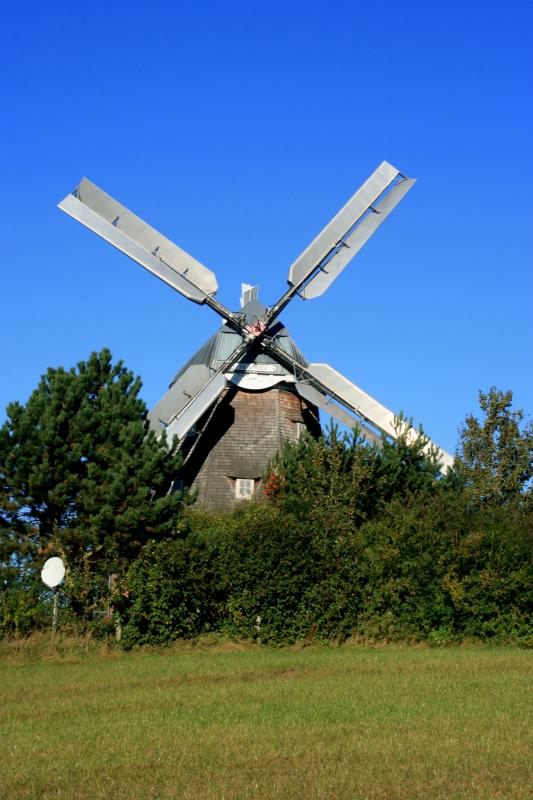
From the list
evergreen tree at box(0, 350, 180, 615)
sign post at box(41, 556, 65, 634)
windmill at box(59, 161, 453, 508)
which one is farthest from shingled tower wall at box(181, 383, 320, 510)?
sign post at box(41, 556, 65, 634)

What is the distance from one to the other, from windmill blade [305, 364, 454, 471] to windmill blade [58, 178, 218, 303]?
13.6 feet

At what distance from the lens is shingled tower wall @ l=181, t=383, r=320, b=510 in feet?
102

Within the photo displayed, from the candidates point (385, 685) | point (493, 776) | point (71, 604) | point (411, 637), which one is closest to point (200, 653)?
point (71, 604)

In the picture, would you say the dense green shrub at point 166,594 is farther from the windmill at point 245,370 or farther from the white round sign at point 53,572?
the windmill at point 245,370

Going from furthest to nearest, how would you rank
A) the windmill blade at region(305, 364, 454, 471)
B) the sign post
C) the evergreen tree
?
the windmill blade at region(305, 364, 454, 471), the evergreen tree, the sign post

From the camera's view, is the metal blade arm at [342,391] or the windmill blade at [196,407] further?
the metal blade arm at [342,391]

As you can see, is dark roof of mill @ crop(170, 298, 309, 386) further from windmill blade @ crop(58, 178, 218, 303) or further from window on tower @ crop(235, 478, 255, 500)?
window on tower @ crop(235, 478, 255, 500)

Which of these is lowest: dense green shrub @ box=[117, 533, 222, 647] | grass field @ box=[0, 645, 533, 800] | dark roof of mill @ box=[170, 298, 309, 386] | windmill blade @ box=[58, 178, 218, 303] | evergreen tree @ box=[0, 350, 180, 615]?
grass field @ box=[0, 645, 533, 800]

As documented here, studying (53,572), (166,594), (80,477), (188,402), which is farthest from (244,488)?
(53,572)

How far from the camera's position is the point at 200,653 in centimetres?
2147

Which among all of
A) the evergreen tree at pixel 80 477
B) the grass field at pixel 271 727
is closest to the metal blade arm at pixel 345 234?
the evergreen tree at pixel 80 477

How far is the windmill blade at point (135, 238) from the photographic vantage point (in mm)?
30000

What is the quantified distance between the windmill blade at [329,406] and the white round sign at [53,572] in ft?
37.7

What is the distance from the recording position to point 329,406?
31516 millimetres
